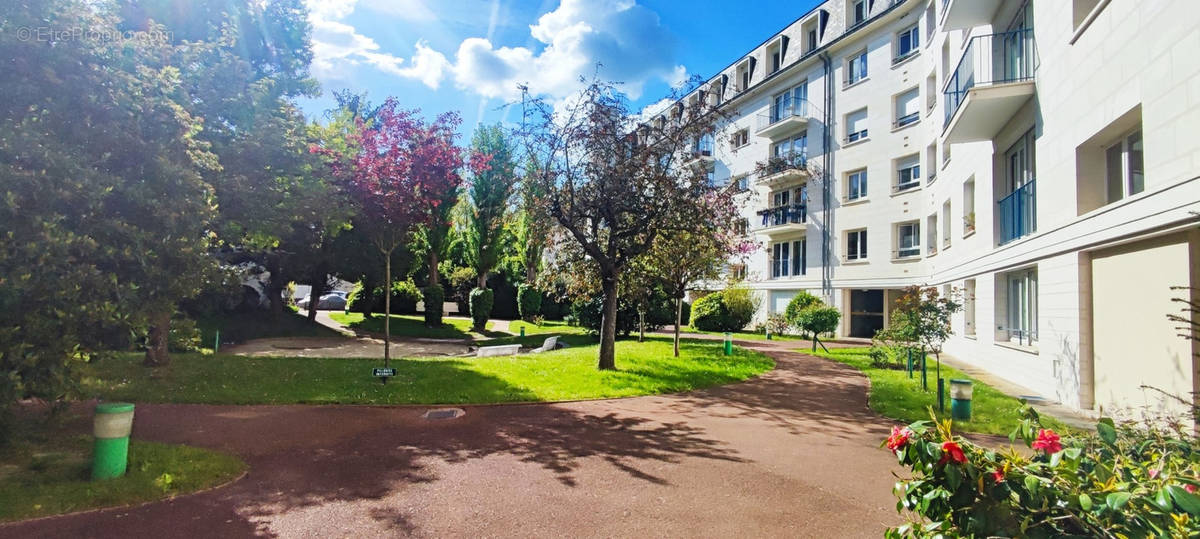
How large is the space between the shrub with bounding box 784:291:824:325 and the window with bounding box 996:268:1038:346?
10847mm

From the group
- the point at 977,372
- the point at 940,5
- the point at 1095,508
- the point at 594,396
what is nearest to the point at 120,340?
the point at 594,396

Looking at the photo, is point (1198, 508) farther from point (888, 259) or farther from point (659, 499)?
point (888, 259)

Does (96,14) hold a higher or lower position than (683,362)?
higher

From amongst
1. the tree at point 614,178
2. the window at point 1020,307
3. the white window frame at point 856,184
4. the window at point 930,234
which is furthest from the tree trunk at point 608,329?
the white window frame at point 856,184

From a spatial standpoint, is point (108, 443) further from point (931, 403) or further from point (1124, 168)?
point (1124, 168)

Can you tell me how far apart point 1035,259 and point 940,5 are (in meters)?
10.8

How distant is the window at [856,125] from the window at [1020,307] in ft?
44.2

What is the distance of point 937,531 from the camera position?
2115mm

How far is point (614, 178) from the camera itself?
38.4 ft

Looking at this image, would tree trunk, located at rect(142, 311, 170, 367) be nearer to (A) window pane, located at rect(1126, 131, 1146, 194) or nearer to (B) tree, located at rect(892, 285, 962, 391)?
(B) tree, located at rect(892, 285, 962, 391)

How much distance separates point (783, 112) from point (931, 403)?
2162cm

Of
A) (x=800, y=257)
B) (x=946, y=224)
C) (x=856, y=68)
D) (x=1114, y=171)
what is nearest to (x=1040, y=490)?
(x=1114, y=171)

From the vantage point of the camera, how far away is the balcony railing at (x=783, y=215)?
26.2 m

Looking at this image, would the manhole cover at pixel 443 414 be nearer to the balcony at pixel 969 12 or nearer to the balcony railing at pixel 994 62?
the balcony railing at pixel 994 62
